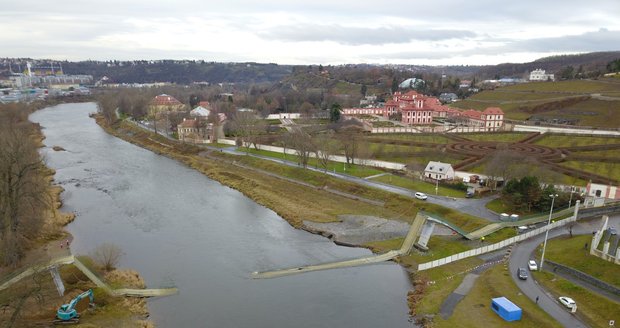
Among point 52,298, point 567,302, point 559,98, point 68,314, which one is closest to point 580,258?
point 567,302

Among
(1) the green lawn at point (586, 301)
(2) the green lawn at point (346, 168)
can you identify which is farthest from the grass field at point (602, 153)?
(1) the green lawn at point (586, 301)

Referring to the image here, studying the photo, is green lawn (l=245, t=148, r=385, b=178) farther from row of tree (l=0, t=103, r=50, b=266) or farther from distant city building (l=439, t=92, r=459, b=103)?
distant city building (l=439, t=92, r=459, b=103)

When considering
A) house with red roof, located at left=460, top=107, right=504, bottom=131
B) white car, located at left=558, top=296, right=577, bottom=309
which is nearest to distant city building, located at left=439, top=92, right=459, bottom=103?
house with red roof, located at left=460, top=107, right=504, bottom=131

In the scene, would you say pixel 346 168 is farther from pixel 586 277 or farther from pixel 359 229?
pixel 586 277

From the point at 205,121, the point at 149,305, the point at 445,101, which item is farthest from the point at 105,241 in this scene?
the point at 445,101

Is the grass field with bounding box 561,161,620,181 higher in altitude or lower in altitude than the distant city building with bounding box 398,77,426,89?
lower

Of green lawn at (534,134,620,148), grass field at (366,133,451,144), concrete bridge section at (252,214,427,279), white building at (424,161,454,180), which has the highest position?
green lawn at (534,134,620,148)

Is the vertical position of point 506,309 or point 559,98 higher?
point 559,98
